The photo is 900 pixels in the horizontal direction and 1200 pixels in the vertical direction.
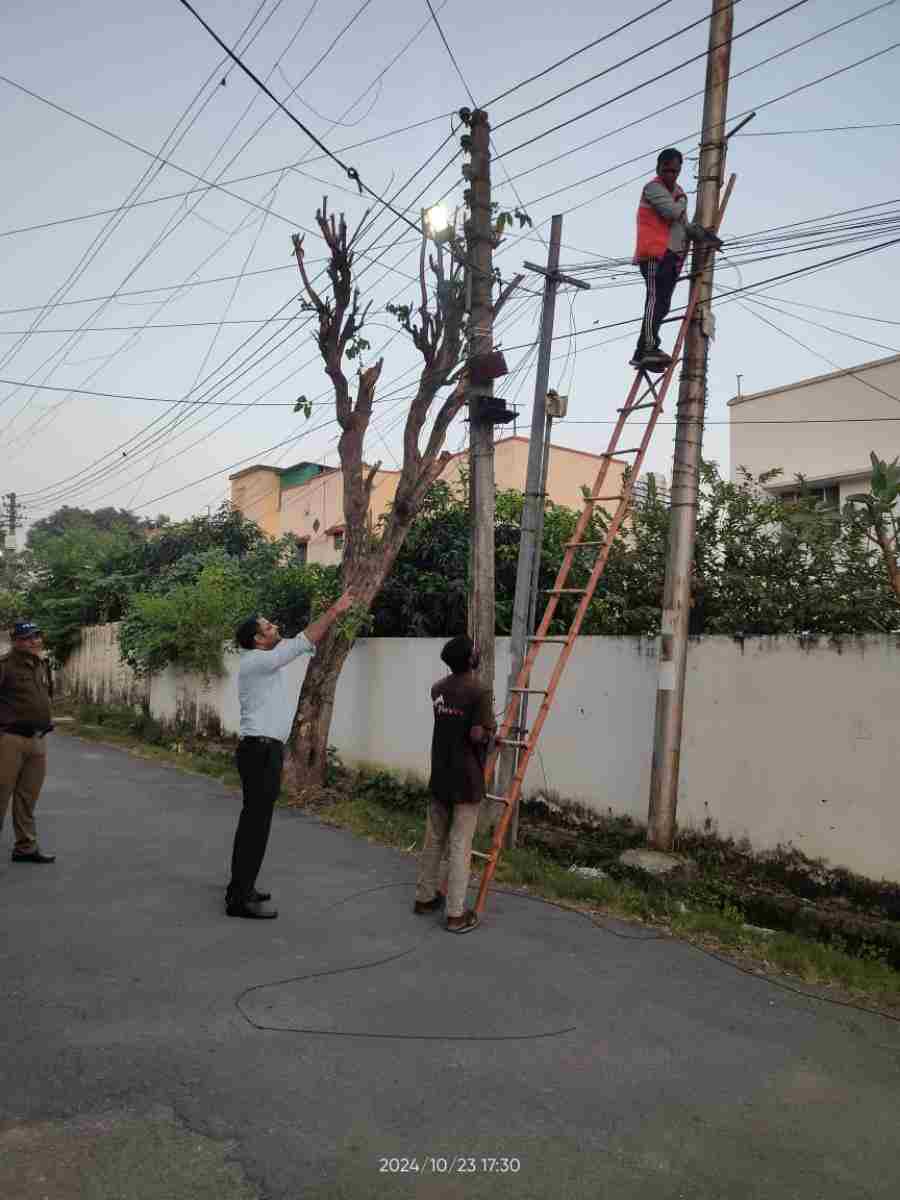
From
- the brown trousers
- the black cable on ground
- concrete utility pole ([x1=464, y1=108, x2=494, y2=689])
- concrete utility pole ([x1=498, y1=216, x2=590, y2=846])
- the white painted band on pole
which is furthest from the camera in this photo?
concrete utility pole ([x1=464, y1=108, x2=494, y2=689])

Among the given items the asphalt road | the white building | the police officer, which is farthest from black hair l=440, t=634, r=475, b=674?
the white building

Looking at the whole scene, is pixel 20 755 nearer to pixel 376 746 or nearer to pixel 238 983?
pixel 238 983

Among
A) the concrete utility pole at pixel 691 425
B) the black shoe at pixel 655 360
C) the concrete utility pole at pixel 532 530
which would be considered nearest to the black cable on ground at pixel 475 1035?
the concrete utility pole at pixel 691 425

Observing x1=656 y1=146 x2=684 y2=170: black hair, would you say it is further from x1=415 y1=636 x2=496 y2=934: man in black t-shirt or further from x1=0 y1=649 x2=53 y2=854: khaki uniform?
x1=0 y1=649 x2=53 y2=854: khaki uniform

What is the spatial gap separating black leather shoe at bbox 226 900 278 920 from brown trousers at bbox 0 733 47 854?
222 cm

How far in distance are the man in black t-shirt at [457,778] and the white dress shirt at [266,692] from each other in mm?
986

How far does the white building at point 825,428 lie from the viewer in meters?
17.4

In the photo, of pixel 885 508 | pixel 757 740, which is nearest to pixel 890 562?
pixel 885 508

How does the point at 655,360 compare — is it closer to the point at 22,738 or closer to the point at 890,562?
the point at 890,562

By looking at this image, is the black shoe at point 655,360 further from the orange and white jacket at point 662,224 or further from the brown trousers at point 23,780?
the brown trousers at point 23,780

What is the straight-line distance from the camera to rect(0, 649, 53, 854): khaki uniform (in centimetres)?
724

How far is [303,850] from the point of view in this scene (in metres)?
8.41

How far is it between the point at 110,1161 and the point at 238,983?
1.71m
